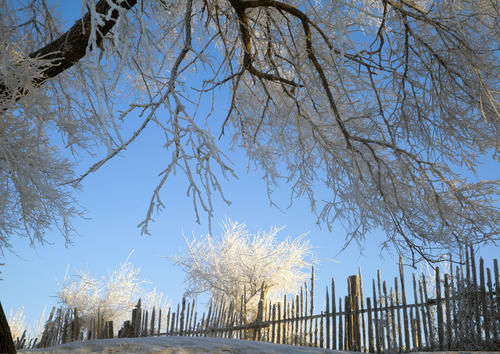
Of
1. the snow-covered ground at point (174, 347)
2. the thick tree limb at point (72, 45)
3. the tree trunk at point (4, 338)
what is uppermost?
the thick tree limb at point (72, 45)

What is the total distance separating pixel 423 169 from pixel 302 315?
4.00m

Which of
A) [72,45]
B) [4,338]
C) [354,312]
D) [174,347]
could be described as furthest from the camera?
[354,312]

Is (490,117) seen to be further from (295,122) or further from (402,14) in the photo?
(295,122)

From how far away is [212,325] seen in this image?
9.23m

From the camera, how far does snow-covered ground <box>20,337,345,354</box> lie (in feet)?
13.3

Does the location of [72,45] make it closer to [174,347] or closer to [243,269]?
[174,347]

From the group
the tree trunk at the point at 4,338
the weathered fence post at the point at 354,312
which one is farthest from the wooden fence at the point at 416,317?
the tree trunk at the point at 4,338

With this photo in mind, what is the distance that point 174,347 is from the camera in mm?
4129

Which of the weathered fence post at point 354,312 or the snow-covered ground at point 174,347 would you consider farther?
the weathered fence post at point 354,312

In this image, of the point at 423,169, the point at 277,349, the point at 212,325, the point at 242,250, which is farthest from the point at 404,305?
the point at 242,250

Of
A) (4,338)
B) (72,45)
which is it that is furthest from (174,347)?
(72,45)

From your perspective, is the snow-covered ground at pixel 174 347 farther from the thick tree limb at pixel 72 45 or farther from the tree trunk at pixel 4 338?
the thick tree limb at pixel 72 45

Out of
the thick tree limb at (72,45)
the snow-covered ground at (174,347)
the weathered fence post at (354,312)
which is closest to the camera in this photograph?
the snow-covered ground at (174,347)

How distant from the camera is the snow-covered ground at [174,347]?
13.3 feet
